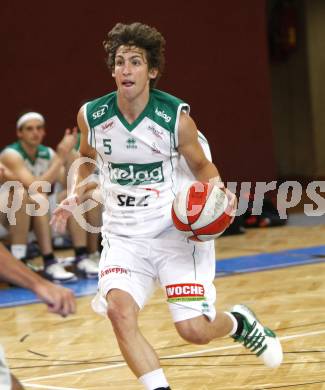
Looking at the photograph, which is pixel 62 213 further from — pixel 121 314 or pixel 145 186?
pixel 121 314

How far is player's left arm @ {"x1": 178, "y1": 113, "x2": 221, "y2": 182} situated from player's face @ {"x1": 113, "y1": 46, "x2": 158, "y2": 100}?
0.25 meters

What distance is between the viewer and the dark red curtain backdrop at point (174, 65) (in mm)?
12016

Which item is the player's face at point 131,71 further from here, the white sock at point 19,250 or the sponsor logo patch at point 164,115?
the white sock at point 19,250

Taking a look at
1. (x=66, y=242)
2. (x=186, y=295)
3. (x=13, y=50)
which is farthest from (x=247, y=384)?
(x=13, y=50)

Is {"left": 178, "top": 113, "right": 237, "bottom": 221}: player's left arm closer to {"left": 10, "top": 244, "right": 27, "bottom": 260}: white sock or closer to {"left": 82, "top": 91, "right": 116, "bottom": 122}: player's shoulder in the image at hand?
{"left": 82, "top": 91, "right": 116, "bottom": 122}: player's shoulder

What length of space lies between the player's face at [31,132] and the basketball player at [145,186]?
4.32 m

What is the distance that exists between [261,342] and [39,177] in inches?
177

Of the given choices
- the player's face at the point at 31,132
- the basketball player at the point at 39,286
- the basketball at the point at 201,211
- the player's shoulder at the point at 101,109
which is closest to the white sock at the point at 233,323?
the basketball at the point at 201,211

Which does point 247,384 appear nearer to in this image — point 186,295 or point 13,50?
point 186,295

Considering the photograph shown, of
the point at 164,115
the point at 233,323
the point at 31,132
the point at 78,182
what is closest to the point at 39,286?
the point at 164,115

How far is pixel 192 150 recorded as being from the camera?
4766 mm

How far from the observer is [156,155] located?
475 centimetres

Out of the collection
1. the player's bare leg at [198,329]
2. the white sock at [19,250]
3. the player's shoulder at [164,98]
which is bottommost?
the white sock at [19,250]

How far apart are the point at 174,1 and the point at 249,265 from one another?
492 centimetres
